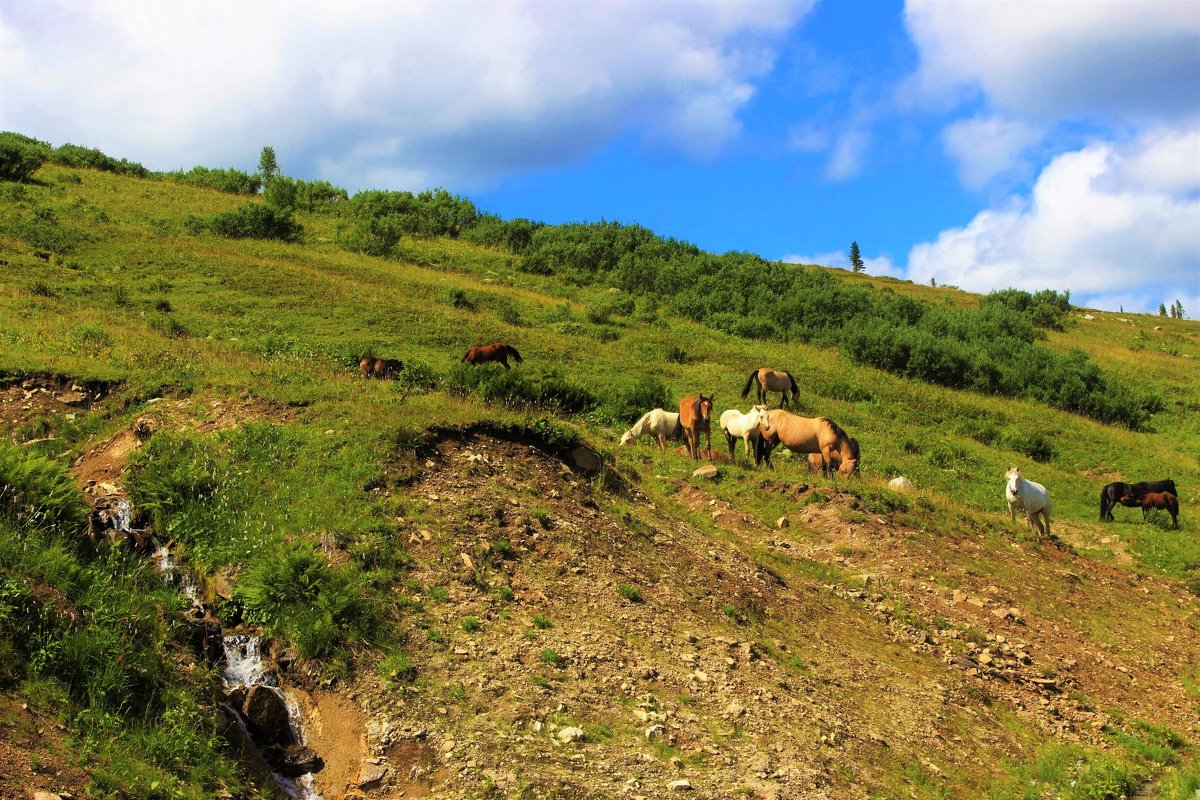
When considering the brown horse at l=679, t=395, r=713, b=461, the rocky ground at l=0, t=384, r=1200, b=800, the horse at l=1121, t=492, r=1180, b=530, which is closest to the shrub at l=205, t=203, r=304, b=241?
the rocky ground at l=0, t=384, r=1200, b=800

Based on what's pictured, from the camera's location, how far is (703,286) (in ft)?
157

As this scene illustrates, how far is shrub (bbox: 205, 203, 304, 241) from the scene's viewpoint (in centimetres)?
4038

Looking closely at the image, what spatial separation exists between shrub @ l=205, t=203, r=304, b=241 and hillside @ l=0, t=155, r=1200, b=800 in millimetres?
20555

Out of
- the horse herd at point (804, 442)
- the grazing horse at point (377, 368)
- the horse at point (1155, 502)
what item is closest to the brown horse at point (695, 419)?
the horse herd at point (804, 442)

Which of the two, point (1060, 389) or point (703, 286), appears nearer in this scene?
point (1060, 389)

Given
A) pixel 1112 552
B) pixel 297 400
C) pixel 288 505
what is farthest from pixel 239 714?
pixel 1112 552

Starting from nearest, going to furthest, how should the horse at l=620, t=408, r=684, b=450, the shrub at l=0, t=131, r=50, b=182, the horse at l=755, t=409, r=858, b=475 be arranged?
the horse at l=755, t=409, r=858, b=475
the horse at l=620, t=408, r=684, b=450
the shrub at l=0, t=131, r=50, b=182

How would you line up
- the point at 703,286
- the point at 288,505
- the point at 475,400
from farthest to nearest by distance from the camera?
the point at 703,286 < the point at 475,400 < the point at 288,505

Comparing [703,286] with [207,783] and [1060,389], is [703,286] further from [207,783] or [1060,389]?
[207,783]

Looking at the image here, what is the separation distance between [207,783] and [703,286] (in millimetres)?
42976

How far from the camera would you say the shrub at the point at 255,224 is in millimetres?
40375

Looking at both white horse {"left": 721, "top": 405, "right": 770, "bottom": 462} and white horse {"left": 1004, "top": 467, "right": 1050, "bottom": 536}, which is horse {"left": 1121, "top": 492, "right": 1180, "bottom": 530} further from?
white horse {"left": 721, "top": 405, "right": 770, "bottom": 462}

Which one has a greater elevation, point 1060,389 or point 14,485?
point 1060,389

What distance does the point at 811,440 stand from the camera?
1969 centimetres
